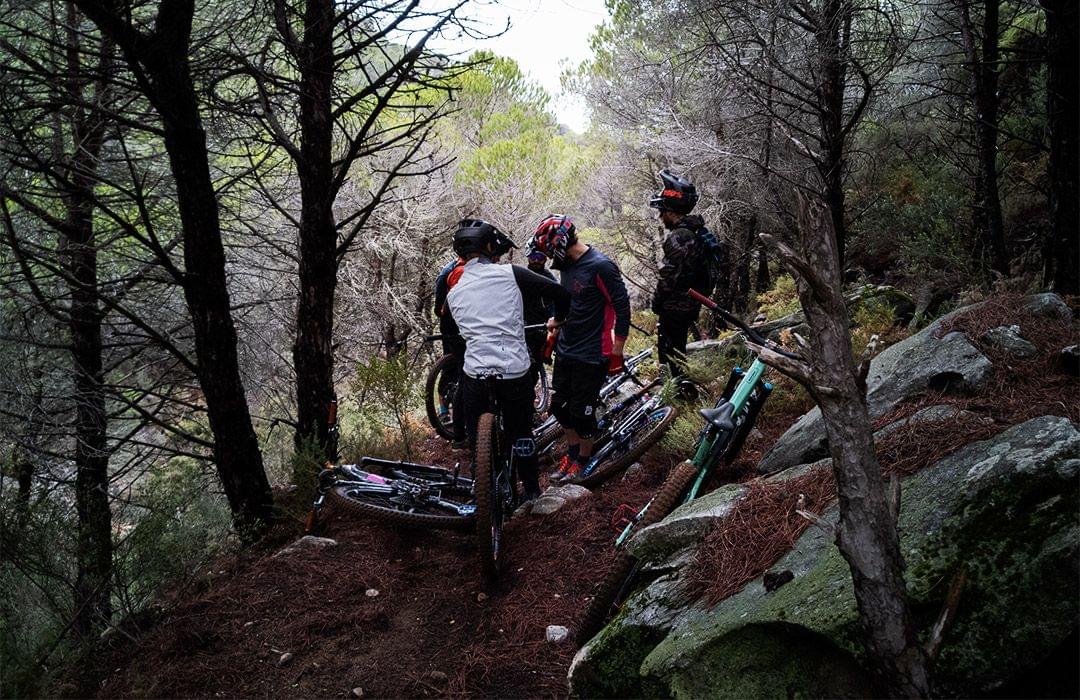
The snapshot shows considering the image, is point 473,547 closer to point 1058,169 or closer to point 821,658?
point 821,658

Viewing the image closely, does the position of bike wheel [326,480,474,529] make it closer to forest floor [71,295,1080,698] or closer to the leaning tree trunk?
forest floor [71,295,1080,698]

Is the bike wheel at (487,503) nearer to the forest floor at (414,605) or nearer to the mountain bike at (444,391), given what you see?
the forest floor at (414,605)

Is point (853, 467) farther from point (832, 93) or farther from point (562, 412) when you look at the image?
point (832, 93)

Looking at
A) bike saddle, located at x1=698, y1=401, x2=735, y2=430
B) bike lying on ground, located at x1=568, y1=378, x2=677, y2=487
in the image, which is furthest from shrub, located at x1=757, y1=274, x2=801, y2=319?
bike saddle, located at x1=698, y1=401, x2=735, y2=430

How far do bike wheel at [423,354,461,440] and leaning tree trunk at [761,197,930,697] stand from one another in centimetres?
572

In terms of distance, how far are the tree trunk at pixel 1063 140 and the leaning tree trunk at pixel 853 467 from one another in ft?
14.2

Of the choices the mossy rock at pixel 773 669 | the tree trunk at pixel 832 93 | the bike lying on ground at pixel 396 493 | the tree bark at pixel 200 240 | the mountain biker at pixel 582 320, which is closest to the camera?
the mossy rock at pixel 773 669

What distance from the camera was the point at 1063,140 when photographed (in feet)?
16.8

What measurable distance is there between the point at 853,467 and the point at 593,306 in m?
3.78

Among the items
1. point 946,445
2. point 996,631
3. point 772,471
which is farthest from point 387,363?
point 996,631

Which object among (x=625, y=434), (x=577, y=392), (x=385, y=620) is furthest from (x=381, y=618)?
(x=625, y=434)

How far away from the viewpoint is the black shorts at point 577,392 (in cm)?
573

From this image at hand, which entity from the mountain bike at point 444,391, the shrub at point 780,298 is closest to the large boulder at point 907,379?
the mountain bike at point 444,391

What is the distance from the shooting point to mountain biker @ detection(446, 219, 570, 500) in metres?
4.77
